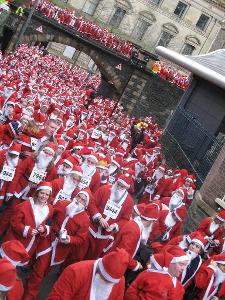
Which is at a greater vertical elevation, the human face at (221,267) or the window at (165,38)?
the window at (165,38)

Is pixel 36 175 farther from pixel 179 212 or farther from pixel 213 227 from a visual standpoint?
pixel 213 227

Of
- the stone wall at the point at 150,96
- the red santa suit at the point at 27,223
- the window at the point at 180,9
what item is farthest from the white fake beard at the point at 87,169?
the window at the point at 180,9

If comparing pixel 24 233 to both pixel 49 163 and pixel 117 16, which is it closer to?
pixel 49 163

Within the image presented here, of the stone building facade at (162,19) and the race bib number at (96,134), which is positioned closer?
the race bib number at (96,134)

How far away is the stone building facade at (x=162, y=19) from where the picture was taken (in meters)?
50.0

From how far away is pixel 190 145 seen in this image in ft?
57.1

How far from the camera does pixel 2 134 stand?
905 cm

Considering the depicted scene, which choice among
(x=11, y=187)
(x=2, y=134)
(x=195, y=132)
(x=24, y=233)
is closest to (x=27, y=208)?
(x=24, y=233)

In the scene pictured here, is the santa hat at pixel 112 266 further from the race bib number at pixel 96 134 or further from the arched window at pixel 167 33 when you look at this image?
the arched window at pixel 167 33

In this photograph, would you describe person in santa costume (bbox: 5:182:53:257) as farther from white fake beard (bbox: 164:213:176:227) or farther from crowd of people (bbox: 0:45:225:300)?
A: white fake beard (bbox: 164:213:176:227)

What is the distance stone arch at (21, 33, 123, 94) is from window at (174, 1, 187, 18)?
77.1ft

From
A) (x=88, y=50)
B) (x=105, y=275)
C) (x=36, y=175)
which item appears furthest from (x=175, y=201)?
(x=88, y=50)

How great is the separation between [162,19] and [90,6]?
808cm

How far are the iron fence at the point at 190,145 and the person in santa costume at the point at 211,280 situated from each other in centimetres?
786
